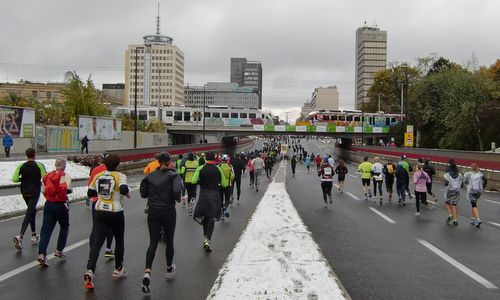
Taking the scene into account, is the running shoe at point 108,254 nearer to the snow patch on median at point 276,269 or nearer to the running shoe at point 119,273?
the running shoe at point 119,273

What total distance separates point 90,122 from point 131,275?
35.6 metres

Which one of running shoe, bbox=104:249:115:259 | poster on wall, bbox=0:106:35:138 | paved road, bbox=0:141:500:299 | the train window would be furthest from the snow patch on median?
the train window

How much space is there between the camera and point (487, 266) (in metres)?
7.83

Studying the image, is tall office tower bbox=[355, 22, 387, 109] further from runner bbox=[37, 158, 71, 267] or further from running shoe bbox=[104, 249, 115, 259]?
runner bbox=[37, 158, 71, 267]

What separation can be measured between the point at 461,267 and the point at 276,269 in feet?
10.1

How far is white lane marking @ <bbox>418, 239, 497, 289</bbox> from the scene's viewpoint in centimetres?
675

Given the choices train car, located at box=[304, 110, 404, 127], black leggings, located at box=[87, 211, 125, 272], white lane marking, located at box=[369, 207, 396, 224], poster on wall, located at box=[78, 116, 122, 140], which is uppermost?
train car, located at box=[304, 110, 404, 127]

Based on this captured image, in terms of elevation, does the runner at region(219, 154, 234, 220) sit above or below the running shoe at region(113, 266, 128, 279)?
above

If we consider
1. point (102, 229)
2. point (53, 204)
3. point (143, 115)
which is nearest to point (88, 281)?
point (102, 229)

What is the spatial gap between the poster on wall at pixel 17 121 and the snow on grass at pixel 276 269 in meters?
25.9

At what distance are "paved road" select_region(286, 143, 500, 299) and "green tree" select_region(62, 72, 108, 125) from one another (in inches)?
1847

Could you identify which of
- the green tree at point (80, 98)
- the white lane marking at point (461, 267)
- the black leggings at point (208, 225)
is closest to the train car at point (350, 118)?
the green tree at point (80, 98)

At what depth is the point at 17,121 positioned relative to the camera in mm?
32469

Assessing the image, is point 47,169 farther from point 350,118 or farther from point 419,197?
point 350,118
